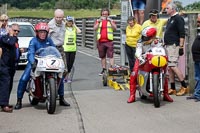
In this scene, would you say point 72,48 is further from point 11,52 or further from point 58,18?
point 11,52

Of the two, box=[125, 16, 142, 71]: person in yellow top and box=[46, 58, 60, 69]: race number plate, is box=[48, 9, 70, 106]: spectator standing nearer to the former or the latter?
box=[125, 16, 142, 71]: person in yellow top

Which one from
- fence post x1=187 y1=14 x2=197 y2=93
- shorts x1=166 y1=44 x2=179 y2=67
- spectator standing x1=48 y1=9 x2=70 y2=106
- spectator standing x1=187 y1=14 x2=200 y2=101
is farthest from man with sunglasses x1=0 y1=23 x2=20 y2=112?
fence post x1=187 y1=14 x2=197 y2=93

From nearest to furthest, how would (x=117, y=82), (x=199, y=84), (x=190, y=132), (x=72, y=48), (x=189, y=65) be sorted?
1. (x=190, y=132)
2. (x=199, y=84)
3. (x=189, y=65)
4. (x=117, y=82)
5. (x=72, y=48)

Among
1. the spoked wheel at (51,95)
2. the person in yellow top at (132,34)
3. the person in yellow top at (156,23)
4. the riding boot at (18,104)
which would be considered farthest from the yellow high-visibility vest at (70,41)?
the spoked wheel at (51,95)

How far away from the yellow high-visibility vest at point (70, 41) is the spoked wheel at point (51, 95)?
4591 millimetres

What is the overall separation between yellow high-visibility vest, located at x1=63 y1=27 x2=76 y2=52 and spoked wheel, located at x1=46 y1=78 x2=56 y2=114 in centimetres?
459

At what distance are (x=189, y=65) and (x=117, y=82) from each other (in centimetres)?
229

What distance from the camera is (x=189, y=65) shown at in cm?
1136

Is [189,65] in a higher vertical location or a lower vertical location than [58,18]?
lower

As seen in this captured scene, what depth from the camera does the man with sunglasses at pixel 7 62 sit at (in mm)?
9552

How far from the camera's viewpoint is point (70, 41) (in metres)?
13.9

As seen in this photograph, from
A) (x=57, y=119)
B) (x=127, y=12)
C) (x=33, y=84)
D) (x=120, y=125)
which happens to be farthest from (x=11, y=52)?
(x=127, y=12)

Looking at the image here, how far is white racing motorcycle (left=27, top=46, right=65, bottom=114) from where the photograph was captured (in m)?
9.18

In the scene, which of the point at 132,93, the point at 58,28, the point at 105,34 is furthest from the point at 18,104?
the point at 105,34
